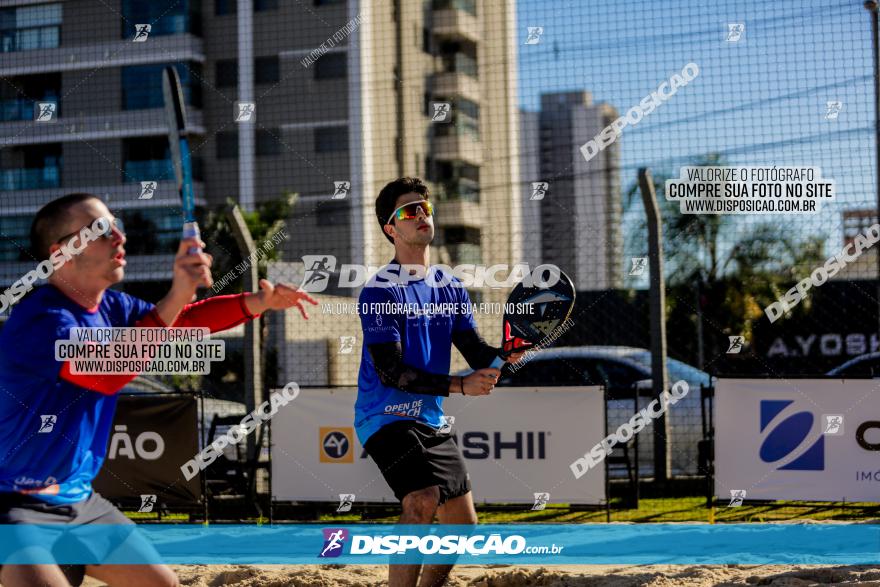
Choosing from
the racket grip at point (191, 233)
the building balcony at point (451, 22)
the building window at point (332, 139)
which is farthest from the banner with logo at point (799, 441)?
the building balcony at point (451, 22)

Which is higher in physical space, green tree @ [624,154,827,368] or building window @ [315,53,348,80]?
building window @ [315,53,348,80]

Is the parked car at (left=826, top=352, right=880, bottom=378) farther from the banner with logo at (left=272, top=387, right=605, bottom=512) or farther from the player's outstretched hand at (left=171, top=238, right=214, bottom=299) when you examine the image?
the player's outstretched hand at (left=171, top=238, right=214, bottom=299)

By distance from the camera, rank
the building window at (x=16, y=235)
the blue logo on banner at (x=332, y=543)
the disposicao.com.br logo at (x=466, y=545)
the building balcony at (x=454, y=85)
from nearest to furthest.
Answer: the disposicao.com.br logo at (x=466, y=545) → the blue logo on banner at (x=332, y=543) → the building window at (x=16, y=235) → the building balcony at (x=454, y=85)

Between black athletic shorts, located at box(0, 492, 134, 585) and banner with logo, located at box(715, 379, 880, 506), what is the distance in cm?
543

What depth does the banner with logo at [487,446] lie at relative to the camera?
8.08 metres

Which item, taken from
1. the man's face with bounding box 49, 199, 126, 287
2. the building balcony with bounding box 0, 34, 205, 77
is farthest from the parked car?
the building balcony with bounding box 0, 34, 205, 77

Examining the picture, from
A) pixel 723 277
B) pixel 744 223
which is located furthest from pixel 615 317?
pixel 723 277

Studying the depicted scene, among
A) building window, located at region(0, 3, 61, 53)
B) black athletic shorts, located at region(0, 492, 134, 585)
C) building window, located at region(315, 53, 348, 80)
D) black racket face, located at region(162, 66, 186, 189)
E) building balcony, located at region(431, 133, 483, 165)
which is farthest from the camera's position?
building balcony, located at region(431, 133, 483, 165)

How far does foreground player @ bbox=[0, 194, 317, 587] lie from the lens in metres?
3.36

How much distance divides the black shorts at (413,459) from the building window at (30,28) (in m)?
16.1

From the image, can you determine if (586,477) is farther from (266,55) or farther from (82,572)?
(266,55)

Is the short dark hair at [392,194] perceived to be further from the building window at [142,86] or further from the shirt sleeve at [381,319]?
the building window at [142,86]

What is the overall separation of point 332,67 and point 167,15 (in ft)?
22.9

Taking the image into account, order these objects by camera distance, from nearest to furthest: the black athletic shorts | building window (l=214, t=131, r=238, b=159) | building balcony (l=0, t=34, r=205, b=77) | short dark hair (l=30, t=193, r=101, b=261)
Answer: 1. the black athletic shorts
2. short dark hair (l=30, t=193, r=101, b=261)
3. building balcony (l=0, t=34, r=205, b=77)
4. building window (l=214, t=131, r=238, b=159)
